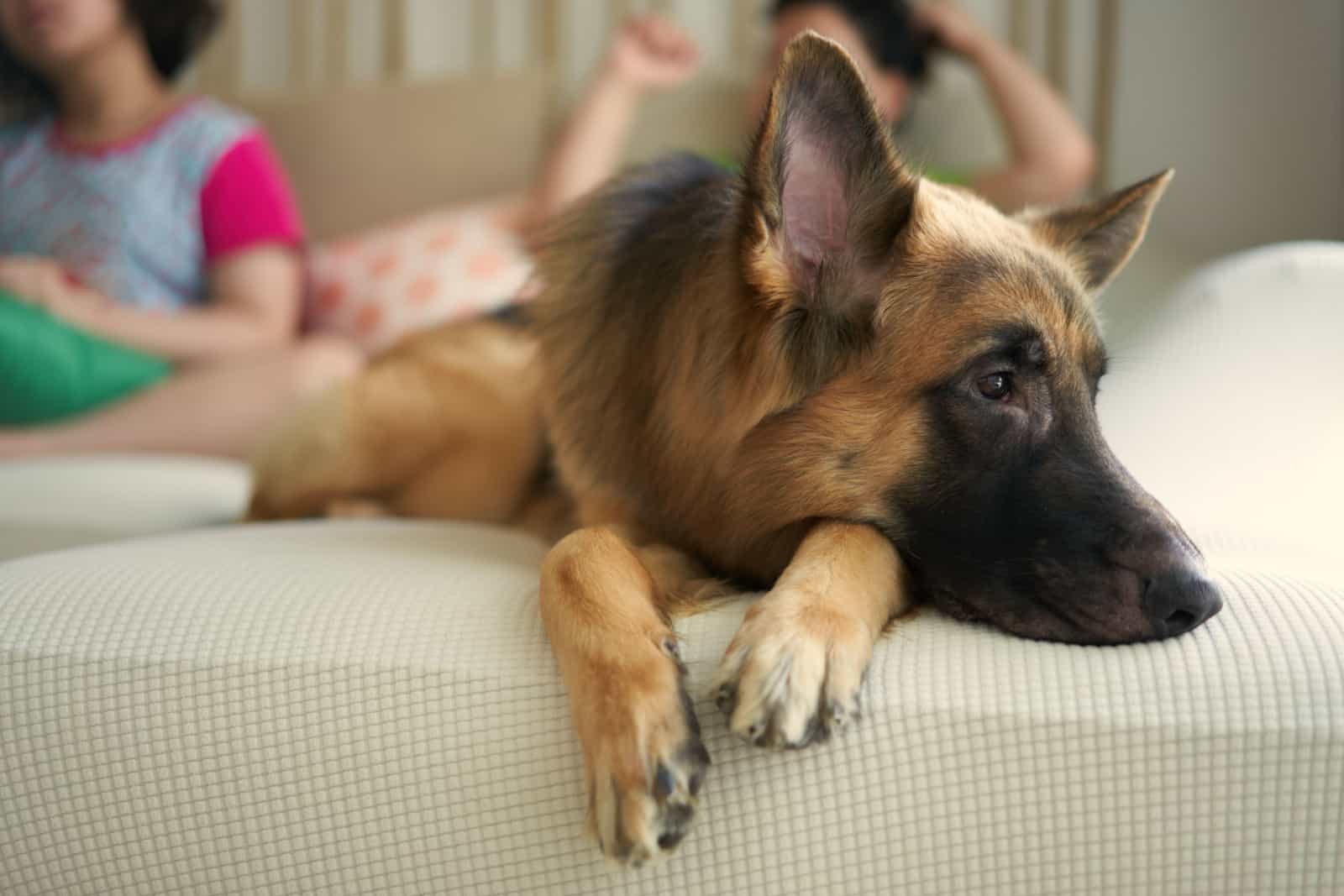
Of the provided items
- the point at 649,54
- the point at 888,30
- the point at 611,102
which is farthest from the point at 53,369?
the point at 888,30

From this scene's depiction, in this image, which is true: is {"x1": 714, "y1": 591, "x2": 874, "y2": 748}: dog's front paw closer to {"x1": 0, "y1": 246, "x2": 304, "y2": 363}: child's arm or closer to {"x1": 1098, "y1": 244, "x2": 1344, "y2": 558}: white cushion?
{"x1": 1098, "y1": 244, "x2": 1344, "y2": 558}: white cushion

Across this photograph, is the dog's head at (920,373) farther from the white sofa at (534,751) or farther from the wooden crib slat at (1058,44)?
the wooden crib slat at (1058,44)

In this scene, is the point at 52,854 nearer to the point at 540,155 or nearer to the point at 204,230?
the point at 204,230

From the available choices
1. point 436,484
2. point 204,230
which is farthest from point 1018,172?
point 204,230

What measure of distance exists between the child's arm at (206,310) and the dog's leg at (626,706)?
6.19 feet

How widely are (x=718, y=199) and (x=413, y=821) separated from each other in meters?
0.76

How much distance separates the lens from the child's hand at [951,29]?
2848 millimetres

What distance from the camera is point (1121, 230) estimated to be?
139cm

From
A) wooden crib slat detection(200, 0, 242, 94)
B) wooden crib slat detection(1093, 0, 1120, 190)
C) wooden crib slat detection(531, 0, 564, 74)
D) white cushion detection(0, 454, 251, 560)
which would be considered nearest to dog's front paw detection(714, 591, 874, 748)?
white cushion detection(0, 454, 251, 560)

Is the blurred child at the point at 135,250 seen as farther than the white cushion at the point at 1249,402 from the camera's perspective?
Yes

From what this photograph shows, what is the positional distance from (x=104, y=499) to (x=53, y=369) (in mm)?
709

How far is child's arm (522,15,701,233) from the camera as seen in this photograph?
2.85 metres

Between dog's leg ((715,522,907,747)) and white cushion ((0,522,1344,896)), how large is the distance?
0.10ft

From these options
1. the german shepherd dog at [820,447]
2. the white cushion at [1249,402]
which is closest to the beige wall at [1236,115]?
the white cushion at [1249,402]
